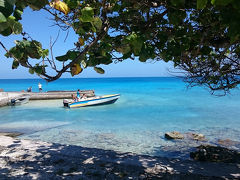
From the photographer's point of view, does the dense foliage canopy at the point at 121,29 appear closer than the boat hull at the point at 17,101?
Yes

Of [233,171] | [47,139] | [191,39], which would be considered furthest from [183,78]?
[47,139]

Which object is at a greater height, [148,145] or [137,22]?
[137,22]

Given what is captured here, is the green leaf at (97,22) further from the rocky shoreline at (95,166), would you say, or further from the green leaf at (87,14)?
the rocky shoreline at (95,166)

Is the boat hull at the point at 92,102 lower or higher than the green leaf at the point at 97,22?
lower

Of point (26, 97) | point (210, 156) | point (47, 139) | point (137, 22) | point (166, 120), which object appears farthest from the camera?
point (26, 97)

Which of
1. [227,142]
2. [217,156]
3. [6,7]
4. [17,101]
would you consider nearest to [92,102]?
[17,101]

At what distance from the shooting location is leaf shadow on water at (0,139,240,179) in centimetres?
427

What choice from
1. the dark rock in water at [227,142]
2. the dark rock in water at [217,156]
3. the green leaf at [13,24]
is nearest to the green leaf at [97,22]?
the green leaf at [13,24]

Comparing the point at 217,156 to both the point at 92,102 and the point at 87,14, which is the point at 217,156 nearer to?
the point at 87,14

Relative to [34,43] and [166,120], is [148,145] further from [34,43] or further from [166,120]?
[34,43]

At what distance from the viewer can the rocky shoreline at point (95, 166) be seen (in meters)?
4.27

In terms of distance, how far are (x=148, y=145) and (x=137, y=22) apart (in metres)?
8.14

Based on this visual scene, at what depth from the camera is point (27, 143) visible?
265 inches

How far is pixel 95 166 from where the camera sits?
15.6 ft
